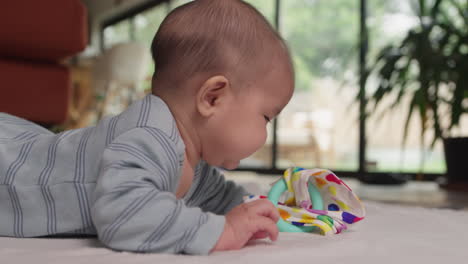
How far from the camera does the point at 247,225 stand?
556 millimetres

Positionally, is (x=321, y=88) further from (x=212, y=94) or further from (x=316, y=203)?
(x=212, y=94)

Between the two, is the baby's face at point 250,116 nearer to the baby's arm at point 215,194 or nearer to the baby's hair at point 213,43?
the baby's hair at point 213,43

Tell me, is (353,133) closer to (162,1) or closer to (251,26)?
(251,26)

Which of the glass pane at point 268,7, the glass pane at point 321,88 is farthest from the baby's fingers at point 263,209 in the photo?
the glass pane at point 268,7

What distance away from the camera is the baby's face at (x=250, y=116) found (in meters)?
0.63

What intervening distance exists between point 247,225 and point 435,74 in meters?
1.61

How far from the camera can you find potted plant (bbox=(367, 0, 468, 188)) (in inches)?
74.5

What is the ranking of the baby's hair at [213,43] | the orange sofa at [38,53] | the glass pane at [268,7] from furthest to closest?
the glass pane at [268,7] → the orange sofa at [38,53] → the baby's hair at [213,43]

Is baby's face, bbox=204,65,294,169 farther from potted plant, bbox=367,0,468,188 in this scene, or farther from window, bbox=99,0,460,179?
window, bbox=99,0,460,179

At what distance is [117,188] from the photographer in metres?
0.52

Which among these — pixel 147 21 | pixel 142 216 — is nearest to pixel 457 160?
pixel 142 216

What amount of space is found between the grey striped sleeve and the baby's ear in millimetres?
123

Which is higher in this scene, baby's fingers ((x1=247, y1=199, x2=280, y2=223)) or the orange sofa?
the orange sofa

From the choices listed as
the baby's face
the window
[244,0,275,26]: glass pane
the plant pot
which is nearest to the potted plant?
the plant pot
